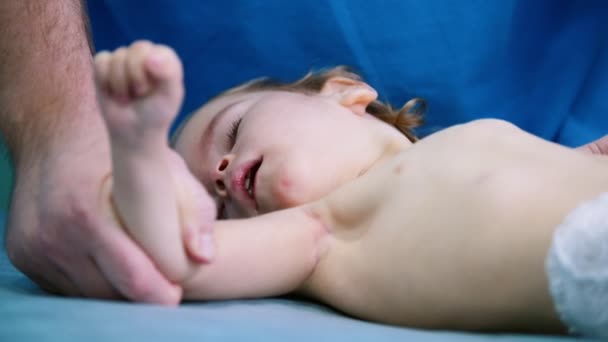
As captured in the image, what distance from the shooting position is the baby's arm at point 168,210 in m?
0.55

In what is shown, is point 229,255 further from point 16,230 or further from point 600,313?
point 600,313

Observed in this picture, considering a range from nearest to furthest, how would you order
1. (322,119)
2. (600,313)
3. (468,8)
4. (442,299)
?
1. (600,313)
2. (442,299)
3. (322,119)
4. (468,8)

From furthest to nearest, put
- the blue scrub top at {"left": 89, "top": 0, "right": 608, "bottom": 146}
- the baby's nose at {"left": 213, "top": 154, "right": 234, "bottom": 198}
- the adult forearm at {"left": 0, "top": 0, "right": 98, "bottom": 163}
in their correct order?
the blue scrub top at {"left": 89, "top": 0, "right": 608, "bottom": 146}
the baby's nose at {"left": 213, "top": 154, "right": 234, "bottom": 198}
the adult forearm at {"left": 0, "top": 0, "right": 98, "bottom": 163}

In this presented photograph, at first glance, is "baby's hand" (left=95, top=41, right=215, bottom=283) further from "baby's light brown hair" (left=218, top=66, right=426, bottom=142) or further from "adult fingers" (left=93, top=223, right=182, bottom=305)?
"baby's light brown hair" (left=218, top=66, right=426, bottom=142)

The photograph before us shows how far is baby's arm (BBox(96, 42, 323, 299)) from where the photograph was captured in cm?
55

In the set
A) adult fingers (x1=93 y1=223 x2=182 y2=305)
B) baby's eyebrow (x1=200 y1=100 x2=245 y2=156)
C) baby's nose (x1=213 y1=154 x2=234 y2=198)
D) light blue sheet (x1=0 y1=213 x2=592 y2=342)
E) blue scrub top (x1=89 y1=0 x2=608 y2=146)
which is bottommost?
light blue sheet (x1=0 y1=213 x2=592 y2=342)

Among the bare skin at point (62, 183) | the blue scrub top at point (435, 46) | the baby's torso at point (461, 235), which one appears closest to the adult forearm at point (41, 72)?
the bare skin at point (62, 183)

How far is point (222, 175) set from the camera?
986mm

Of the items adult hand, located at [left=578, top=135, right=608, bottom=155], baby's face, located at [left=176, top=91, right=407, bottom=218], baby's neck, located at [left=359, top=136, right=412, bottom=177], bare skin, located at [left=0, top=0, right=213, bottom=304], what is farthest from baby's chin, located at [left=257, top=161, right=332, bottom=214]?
adult hand, located at [left=578, top=135, right=608, bottom=155]

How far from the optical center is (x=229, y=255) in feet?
2.30

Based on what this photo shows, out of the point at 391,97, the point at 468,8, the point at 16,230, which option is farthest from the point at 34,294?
the point at 468,8

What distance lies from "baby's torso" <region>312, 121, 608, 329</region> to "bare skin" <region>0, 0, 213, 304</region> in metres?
0.20

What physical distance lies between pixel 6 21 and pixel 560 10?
110 cm

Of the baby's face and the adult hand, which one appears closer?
the baby's face
